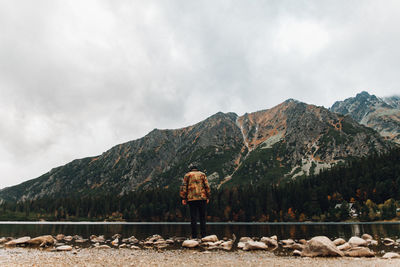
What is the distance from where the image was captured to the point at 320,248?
16938mm

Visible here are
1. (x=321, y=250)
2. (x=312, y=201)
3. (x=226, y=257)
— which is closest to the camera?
(x=226, y=257)

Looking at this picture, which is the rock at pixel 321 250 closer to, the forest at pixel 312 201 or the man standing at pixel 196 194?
the man standing at pixel 196 194

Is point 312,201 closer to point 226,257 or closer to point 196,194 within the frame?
point 196,194

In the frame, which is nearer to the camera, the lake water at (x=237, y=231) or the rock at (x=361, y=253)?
the rock at (x=361, y=253)

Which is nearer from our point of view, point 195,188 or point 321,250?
point 321,250

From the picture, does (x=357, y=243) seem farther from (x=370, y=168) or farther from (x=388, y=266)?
(x=370, y=168)

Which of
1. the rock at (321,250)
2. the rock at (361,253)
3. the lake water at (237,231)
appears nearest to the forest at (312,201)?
the lake water at (237,231)

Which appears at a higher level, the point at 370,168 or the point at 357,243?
the point at 370,168

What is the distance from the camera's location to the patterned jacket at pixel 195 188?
26247mm

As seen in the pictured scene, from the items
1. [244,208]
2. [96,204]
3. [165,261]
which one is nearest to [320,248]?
[165,261]

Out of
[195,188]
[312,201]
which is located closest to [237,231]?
[195,188]

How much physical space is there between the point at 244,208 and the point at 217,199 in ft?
57.0

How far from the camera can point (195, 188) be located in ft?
86.5

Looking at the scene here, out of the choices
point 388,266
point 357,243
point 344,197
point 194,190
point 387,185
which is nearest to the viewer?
point 388,266
